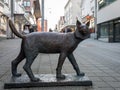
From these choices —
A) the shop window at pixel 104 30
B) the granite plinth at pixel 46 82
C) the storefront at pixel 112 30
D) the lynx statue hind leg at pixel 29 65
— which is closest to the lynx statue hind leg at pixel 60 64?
the granite plinth at pixel 46 82

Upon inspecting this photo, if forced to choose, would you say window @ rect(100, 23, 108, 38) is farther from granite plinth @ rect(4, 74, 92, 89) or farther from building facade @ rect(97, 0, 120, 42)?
granite plinth @ rect(4, 74, 92, 89)

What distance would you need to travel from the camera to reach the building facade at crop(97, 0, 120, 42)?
118 ft

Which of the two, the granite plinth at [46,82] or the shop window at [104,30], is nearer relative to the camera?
the granite plinth at [46,82]

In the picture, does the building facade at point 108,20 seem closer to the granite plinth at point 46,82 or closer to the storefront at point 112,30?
the storefront at point 112,30

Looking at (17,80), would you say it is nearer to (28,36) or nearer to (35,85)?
(35,85)

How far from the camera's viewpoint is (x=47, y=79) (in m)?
6.40

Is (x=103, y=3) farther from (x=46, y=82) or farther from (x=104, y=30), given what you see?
(x=46, y=82)

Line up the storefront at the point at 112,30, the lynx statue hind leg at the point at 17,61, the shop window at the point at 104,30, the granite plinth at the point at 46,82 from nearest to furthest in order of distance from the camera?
the granite plinth at the point at 46,82 → the lynx statue hind leg at the point at 17,61 → the storefront at the point at 112,30 → the shop window at the point at 104,30

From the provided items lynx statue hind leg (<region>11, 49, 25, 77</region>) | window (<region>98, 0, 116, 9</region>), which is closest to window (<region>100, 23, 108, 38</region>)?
window (<region>98, 0, 116, 9</region>)

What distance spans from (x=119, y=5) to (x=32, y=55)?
97.0 feet

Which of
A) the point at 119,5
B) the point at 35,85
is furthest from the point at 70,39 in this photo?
the point at 119,5

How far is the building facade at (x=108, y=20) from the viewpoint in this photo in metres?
35.9

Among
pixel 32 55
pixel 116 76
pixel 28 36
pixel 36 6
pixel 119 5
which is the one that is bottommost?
pixel 116 76

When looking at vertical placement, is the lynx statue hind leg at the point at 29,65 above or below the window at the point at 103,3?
below
